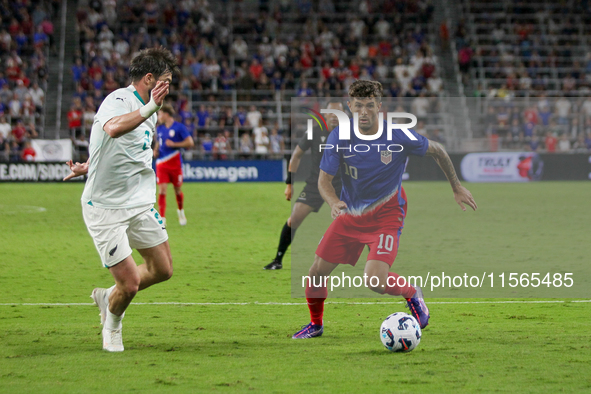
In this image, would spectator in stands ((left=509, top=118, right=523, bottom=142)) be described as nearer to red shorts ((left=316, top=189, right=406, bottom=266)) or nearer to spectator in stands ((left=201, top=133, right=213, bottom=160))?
spectator in stands ((left=201, top=133, right=213, bottom=160))

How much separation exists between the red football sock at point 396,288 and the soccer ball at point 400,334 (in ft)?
1.17

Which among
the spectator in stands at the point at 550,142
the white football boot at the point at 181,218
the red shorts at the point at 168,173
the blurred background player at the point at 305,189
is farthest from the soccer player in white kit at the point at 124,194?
the spectator in stands at the point at 550,142

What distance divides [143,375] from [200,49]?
26.1 metres

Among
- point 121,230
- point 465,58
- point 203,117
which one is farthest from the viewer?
point 465,58

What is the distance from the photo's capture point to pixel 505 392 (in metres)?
4.55

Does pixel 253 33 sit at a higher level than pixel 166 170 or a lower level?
higher

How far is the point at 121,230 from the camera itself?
18.0 ft

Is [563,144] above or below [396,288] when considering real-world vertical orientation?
above

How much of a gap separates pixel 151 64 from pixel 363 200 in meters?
1.98

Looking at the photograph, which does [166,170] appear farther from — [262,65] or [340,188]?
[262,65]

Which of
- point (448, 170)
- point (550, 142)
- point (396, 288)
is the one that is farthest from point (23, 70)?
point (396, 288)

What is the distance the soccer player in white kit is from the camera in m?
5.47

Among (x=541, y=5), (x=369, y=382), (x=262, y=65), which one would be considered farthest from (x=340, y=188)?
(x=541, y=5)

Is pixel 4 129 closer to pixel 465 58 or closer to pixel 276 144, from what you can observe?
pixel 276 144
